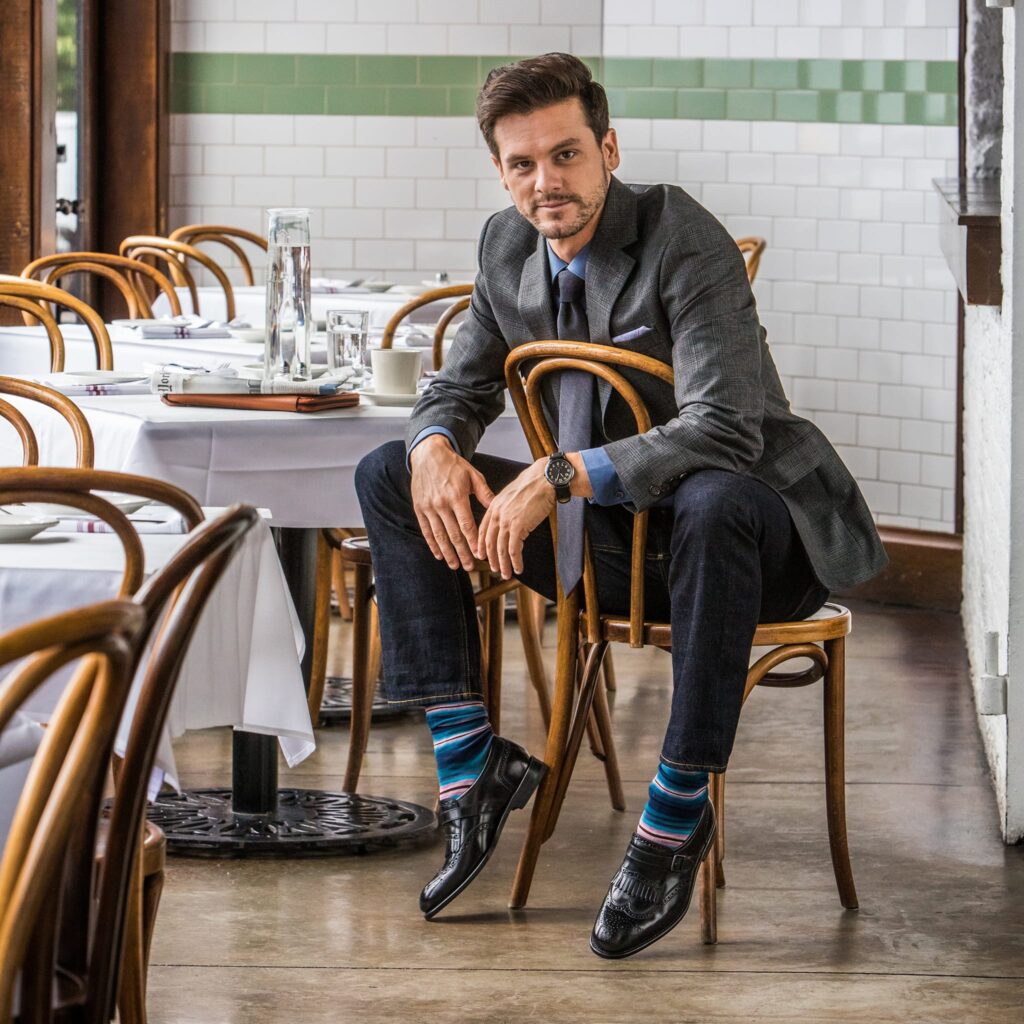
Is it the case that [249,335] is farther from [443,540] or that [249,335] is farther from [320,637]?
[443,540]

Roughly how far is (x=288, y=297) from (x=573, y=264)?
670 millimetres

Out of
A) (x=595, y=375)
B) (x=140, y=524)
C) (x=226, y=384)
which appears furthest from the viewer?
(x=226, y=384)

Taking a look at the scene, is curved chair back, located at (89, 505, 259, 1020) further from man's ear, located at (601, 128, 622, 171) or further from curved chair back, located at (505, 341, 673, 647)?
man's ear, located at (601, 128, 622, 171)

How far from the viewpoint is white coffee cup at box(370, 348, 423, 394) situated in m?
3.20

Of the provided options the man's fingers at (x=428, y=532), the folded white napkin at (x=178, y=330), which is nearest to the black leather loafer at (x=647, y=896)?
the man's fingers at (x=428, y=532)

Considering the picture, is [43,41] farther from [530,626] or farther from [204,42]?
[530,626]

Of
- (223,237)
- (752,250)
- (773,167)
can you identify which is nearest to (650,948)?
(752,250)

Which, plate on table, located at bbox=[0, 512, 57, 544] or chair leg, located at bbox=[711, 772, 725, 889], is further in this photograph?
chair leg, located at bbox=[711, 772, 725, 889]

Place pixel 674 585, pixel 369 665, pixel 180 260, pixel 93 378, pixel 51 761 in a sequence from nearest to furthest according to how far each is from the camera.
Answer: pixel 51 761, pixel 674 585, pixel 93 378, pixel 369 665, pixel 180 260

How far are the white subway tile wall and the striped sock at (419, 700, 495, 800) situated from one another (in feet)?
9.99

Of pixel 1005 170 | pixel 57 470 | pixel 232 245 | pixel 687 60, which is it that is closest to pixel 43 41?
pixel 232 245

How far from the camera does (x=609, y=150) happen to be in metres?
2.80

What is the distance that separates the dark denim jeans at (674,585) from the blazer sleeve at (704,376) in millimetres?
43

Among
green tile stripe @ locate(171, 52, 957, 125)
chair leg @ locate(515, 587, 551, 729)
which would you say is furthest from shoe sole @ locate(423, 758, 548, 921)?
green tile stripe @ locate(171, 52, 957, 125)
